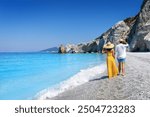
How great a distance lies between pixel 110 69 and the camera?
14664 mm

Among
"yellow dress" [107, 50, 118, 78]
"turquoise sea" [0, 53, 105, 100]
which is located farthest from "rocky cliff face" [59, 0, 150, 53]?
"yellow dress" [107, 50, 118, 78]

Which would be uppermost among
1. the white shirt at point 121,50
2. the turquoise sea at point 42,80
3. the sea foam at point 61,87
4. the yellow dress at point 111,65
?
the white shirt at point 121,50

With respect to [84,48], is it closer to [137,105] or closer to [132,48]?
[132,48]

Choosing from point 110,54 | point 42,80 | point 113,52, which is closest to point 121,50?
point 113,52

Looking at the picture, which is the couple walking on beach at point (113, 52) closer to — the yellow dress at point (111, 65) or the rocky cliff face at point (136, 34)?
the yellow dress at point (111, 65)

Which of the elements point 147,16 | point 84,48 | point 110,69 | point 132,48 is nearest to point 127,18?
point 84,48

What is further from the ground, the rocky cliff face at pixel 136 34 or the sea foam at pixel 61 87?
the rocky cliff face at pixel 136 34

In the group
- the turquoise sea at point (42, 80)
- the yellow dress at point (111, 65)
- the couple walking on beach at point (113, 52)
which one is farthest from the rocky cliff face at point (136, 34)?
the couple walking on beach at point (113, 52)

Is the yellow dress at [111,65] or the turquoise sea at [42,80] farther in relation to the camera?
the turquoise sea at [42,80]

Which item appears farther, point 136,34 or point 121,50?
point 136,34

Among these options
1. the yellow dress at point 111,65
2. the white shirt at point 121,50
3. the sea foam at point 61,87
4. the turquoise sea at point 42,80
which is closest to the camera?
the white shirt at point 121,50

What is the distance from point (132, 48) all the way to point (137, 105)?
77390 mm

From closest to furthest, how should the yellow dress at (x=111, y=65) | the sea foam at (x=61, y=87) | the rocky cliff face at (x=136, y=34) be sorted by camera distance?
the yellow dress at (x=111, y=65), the sea foam at (x=61, y=87), the rocky cliff face at (x=136, y=34)

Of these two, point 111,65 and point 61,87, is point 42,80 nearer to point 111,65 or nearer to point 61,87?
point 61,87
